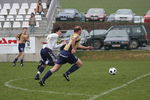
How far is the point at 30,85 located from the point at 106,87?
2723mm

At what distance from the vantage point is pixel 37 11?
4091 cm

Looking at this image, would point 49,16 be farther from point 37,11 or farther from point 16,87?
point 16,87

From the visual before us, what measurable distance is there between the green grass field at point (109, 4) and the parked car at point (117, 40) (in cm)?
3338

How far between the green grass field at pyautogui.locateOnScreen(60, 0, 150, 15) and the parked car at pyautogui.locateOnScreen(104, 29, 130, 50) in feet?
110

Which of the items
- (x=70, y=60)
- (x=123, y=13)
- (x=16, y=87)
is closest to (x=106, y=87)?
(x=70, y=60)

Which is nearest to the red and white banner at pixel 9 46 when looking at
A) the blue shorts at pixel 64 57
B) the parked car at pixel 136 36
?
the parked car at pixel 136 36

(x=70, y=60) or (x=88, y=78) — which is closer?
(x=70, y=60)

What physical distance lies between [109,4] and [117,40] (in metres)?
41.9

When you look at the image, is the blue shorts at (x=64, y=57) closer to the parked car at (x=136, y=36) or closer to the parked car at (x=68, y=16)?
the parked car at (x=136, y=36)

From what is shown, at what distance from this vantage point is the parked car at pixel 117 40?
1512 inches

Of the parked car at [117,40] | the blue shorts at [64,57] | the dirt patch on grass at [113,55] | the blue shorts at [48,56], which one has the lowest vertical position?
the dirt patch on grass at [113,55]

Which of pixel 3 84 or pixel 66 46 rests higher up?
pixel 66 46

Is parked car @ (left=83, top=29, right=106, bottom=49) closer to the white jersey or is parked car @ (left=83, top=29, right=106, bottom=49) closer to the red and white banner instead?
the red and white banner

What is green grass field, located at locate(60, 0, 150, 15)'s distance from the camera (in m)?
74.9
